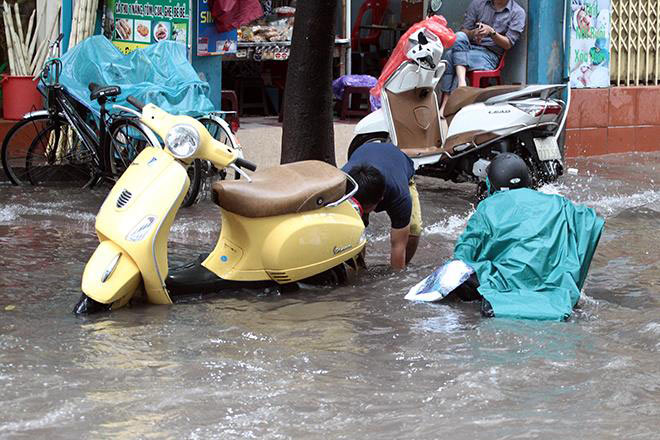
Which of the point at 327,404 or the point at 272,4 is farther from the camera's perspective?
the point at 272,4

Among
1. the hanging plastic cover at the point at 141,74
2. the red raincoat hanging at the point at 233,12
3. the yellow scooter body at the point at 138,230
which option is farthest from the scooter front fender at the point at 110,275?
the red raincoat hanging at the point at 233,12

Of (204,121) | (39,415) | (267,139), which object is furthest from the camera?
(267,139)

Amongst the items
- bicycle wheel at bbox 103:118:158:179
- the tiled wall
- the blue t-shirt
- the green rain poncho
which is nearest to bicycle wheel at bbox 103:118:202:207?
bicycle wheel at bbox 103:118:158:179

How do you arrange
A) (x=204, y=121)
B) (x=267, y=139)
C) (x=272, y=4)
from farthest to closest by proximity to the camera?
(x=272, y=4), (x=267, y=139), (x=204, y=121)

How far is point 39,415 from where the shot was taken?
13.4 ft

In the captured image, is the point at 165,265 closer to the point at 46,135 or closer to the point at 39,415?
the point at 39,415

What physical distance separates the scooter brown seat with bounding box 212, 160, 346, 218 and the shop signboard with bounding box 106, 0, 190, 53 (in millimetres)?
4291

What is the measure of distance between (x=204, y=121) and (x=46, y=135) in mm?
Answer: 1438

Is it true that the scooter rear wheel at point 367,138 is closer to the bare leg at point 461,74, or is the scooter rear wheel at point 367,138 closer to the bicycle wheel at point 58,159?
the bare leg at point 461,74

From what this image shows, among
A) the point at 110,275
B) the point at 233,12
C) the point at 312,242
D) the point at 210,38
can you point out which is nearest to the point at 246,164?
the point at 312,242

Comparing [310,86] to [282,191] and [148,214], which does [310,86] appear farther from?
[148,214]

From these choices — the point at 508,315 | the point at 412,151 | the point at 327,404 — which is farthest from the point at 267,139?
the point at 327,404

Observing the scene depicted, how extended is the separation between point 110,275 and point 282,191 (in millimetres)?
1035

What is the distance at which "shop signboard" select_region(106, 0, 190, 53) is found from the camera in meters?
10.0
